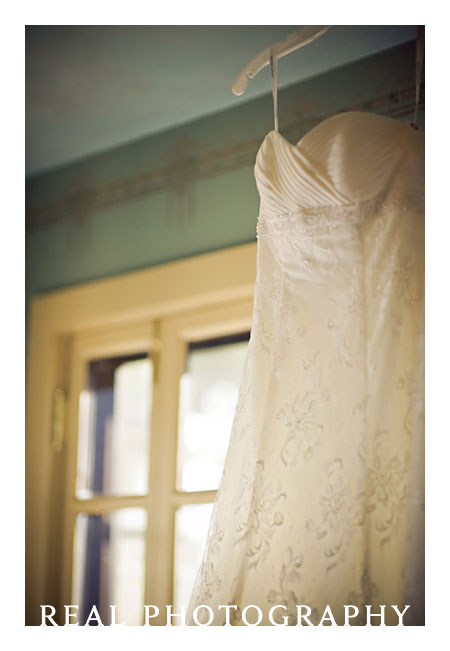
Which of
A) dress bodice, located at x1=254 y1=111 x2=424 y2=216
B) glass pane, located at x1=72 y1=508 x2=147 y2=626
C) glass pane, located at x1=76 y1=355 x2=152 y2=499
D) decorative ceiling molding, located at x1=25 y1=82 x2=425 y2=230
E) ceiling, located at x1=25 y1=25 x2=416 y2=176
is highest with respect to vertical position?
ceiling, located at x1=25 y1=25 x2=416 y2=176

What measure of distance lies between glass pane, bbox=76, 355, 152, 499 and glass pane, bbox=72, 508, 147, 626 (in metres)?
0.08

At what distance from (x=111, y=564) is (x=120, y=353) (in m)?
0.55

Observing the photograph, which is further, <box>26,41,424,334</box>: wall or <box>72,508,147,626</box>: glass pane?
<box>72,508,147,626</box>: glass pane

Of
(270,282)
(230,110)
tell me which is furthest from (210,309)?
(270,282)

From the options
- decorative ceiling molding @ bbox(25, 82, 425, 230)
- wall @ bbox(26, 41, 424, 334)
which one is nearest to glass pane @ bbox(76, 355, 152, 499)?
wall @ bbox(26, 41, 424, 334)

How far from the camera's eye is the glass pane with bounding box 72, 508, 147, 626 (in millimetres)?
2184

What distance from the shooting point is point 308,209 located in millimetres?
1557

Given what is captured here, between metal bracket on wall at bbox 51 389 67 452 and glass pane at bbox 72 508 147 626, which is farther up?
metal bracket on wall at bbox 51 389 67 452

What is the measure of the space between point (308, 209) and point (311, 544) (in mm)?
581

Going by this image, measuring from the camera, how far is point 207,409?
7.07 ft

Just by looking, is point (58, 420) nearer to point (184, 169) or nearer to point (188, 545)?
point (188, 545)

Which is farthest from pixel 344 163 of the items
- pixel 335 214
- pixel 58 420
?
pixel 58 420

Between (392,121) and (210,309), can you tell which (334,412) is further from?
(210,309)

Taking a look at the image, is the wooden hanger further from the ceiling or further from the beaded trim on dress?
the beaded trim on dress
